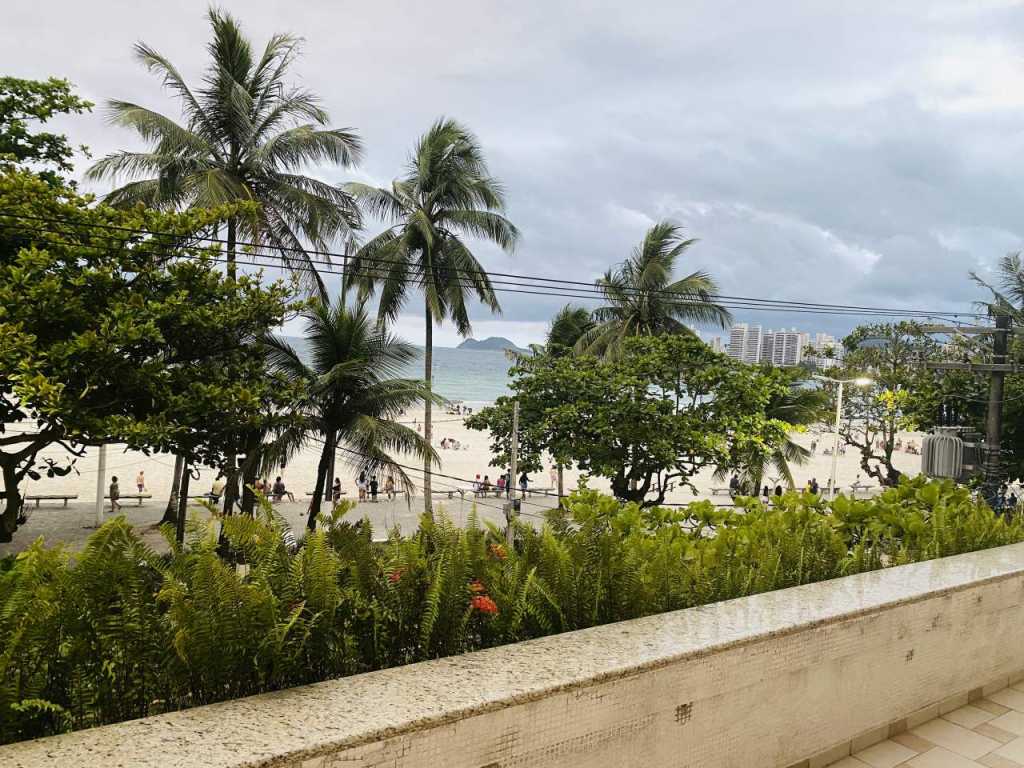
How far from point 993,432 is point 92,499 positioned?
82.3 feet

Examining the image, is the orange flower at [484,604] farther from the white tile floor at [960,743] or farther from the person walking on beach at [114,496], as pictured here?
the person walking on beach at [114,496]

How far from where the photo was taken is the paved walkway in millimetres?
17516

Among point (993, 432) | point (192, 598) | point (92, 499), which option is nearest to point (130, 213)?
point (192, 598)

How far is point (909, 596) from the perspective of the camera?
3100 millimetres

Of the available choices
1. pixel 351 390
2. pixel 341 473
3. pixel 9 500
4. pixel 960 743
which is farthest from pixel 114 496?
pixel 960 743

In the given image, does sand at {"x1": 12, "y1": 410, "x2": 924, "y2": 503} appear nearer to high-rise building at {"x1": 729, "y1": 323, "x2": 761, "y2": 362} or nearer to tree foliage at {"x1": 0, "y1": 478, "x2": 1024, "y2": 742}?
tree foliage at {"x1": 0, "y1": 478, "x2": 1024, "y2": 742}

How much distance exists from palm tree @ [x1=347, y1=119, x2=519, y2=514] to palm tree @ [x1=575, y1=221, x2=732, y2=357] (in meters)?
5.21

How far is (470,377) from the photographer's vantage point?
404 ft

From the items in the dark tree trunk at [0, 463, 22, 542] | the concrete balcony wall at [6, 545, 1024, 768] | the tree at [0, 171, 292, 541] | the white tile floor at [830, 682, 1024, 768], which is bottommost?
the dark tree trunk at [0, 463, 22, 542]

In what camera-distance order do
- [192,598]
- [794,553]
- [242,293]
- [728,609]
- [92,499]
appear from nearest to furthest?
[192,598] → [728,609] → [794,553] → [242,293] → [92,499]

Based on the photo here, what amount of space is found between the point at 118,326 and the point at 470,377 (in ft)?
373

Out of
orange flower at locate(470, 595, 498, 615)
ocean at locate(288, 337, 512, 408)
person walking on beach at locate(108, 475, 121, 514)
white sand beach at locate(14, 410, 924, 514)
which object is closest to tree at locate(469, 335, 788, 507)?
white sand beach at locate(14, 410, 924, 514)

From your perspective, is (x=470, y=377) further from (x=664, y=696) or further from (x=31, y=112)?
(x=664, y=696)

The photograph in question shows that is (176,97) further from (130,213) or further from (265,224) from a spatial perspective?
(130,213)
